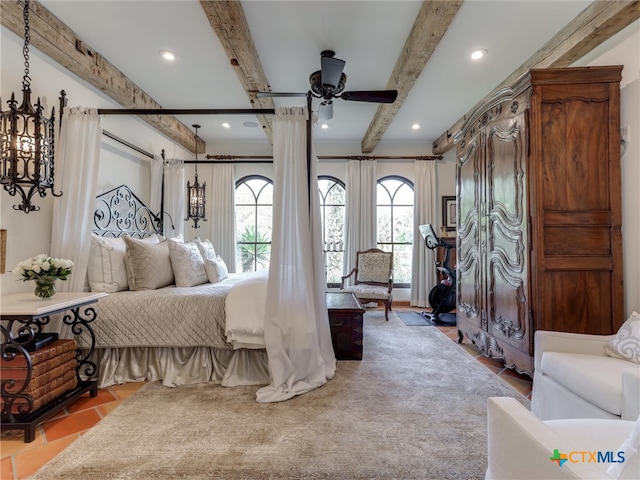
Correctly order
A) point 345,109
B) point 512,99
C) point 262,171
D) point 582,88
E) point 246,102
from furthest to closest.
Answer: point 262,171, point 345,109, point 246,102, point 512,99, point 582,88

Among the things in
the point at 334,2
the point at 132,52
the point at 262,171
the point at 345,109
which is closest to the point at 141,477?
the point at 334,2

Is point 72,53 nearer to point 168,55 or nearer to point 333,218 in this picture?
point 168,55

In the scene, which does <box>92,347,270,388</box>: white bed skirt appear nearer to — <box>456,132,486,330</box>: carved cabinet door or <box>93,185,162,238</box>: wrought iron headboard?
<box>93,185,162,238</box>: wrought iron headboard

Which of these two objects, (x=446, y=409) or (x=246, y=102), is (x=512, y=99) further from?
(x=246, y=102)

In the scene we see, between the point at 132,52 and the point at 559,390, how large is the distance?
4.24m

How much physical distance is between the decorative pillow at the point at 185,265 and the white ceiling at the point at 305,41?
72.8 inches

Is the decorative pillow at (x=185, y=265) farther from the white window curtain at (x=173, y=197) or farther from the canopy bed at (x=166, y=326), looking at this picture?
the white window curtain at (x=173, y=197)

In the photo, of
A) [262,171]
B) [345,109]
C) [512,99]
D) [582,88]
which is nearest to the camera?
[582,88]

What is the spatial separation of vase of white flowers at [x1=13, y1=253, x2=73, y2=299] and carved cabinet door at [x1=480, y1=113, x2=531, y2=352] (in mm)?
3301

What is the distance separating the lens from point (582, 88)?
88.1 inches

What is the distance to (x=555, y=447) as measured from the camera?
857 mm

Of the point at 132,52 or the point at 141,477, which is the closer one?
the point at 141,477

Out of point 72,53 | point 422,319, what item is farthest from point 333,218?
point 72,53

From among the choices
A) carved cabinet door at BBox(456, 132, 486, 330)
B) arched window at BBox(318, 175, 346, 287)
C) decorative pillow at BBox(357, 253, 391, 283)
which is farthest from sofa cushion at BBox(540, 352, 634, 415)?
arched window at BBox(318, 175, 346, 287)
